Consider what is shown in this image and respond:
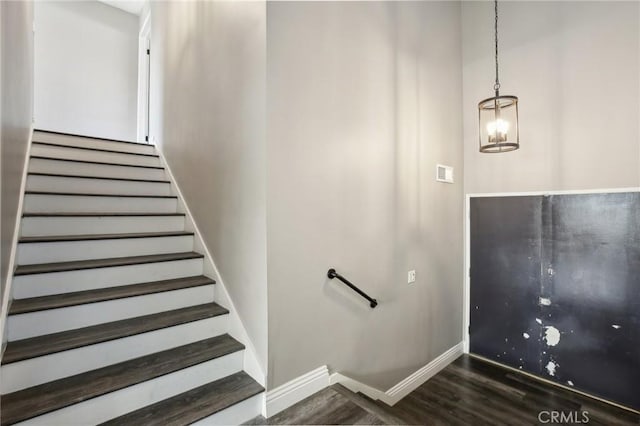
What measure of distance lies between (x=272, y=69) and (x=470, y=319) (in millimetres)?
3183

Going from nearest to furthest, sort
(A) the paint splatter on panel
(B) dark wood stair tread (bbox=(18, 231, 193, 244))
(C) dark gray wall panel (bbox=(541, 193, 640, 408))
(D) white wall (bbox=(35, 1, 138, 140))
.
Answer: (B) dark wood stair tread (bbox=(18, 231, 193, 244))
(C) dark gray wall panel (bbox=(541, 193, 640, 408))
(A) the paint splatter on panel
(D) white wall (bbox=(35, 1, 138, 140))

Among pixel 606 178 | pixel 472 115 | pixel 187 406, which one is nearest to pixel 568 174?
pixel 606 178

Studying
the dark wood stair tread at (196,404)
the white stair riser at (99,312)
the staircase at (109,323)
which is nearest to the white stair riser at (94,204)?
the staircase at (109,323)

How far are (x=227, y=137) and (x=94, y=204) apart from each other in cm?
147

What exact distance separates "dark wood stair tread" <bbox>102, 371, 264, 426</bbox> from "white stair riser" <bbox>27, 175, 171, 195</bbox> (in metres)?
2.14

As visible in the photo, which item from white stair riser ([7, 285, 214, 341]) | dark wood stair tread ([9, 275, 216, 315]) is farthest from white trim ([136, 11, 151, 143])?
white stair riser ([7, 285, 214, 341])

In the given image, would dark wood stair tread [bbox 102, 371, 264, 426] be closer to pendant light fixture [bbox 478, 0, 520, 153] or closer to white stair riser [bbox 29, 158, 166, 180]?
pendant light fixture [bbox 478, 0, 520, 153]

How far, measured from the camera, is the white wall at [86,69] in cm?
468

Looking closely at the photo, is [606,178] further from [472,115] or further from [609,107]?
[472,115]

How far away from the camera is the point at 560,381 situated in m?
2.66

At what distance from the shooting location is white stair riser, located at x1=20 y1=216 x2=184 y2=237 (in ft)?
7.25

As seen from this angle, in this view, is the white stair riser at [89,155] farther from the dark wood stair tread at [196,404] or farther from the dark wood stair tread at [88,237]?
the dark wood stair tread at [196,404]

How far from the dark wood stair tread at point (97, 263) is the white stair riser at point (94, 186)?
37.6 inches

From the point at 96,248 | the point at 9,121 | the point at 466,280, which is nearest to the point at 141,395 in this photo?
the point at 96,248
